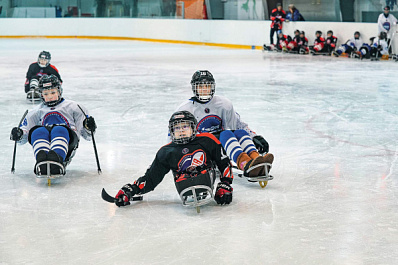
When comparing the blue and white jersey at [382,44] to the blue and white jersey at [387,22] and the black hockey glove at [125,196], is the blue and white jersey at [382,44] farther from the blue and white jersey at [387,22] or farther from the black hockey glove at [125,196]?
the black hockey glove at [125,196]

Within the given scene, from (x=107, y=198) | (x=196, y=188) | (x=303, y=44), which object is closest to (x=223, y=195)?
(x=196, y=188)

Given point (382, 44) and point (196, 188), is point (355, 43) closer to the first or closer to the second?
point (382, 44)

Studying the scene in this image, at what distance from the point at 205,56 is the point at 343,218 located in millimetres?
13066

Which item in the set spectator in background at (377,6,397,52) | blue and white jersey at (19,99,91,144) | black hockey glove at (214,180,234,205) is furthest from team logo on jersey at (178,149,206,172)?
spectator in background at (377,6,397,52)

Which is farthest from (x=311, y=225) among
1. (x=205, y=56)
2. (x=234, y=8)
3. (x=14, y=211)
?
(x=234, y=8)

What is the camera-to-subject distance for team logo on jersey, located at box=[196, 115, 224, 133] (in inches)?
165

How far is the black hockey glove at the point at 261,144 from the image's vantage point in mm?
4078

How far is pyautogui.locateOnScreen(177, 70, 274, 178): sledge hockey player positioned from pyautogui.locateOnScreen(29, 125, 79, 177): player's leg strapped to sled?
0.80 metres

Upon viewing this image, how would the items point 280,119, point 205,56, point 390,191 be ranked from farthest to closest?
point 205,56, point 280,119, point 390,191

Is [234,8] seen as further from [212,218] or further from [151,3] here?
[212,218]

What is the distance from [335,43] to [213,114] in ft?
42.3

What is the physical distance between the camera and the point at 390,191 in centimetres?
389

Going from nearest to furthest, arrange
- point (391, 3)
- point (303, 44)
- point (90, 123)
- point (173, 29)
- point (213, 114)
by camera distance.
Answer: point (213, 114) → point (90, 123) → point (391, 3) → point (303, 44) → point (173, 29)

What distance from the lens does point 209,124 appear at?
4203mm
